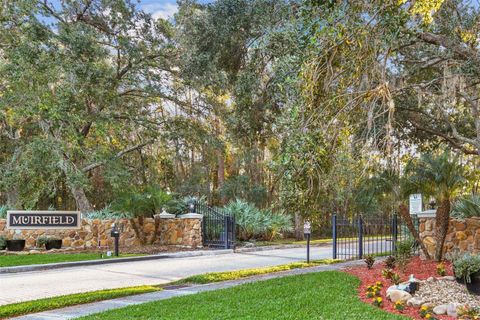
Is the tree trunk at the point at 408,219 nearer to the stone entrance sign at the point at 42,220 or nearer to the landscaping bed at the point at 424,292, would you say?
the landscaping bed at the point at 424,292

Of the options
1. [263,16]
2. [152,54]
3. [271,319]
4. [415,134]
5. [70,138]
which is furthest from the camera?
[152,54]

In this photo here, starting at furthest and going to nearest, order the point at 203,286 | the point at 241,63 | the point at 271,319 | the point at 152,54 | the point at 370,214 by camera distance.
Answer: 1. the point at 370,214
2. the point at 152,54
3. the point at 241,63
4. the point at 203,286
5. the point at 271,319

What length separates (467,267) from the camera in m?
8.02

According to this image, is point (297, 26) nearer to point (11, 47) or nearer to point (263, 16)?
point (263, 16)

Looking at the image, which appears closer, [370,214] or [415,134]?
[415,134]

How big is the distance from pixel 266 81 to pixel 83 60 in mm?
7549

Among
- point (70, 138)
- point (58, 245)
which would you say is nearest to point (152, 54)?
point (70, 138)

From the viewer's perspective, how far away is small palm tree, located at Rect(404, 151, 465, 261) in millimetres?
11367

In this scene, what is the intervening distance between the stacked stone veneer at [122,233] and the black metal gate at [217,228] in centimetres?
51

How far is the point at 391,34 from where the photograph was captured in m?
8.04

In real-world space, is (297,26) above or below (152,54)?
below

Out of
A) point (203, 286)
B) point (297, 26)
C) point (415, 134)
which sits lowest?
point (203, 286)

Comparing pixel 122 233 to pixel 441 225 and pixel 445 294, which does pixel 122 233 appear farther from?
pixel 445 294

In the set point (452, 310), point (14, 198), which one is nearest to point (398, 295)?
point (452, 310)
